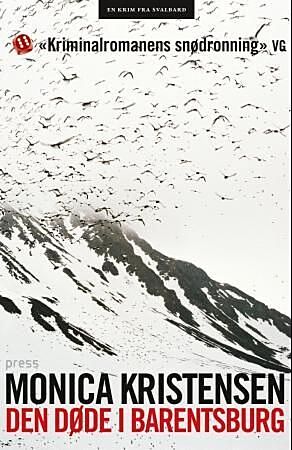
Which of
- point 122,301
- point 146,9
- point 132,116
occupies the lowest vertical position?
point 122,301

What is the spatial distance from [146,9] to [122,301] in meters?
0.75

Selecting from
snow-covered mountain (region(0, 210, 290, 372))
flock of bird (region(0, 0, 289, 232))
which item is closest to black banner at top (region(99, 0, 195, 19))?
flock of bird (region(0, 0, 289, 232))

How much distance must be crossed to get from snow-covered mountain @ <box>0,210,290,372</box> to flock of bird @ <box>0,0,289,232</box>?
0.07 meters

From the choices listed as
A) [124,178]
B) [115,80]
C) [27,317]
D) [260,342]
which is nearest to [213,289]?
[260,342]

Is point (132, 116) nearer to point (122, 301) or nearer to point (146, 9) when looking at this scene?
point (146, 9)

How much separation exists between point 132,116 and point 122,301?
1.55 ft

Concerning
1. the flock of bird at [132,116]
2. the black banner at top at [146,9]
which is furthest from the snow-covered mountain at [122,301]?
the black banner at top at [146,9]

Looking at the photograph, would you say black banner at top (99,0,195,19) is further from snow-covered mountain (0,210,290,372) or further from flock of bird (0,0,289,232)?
snow-covered mountain (0,210,290,372)

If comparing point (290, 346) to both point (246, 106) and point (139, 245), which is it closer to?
point (139, 245)

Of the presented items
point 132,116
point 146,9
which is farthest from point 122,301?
point 146,9

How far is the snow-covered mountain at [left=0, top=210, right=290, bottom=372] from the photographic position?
1814 millimetres

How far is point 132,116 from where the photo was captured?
6.06 ft

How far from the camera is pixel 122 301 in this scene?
6.04 feet

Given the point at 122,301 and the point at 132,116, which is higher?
the point at 132,116
